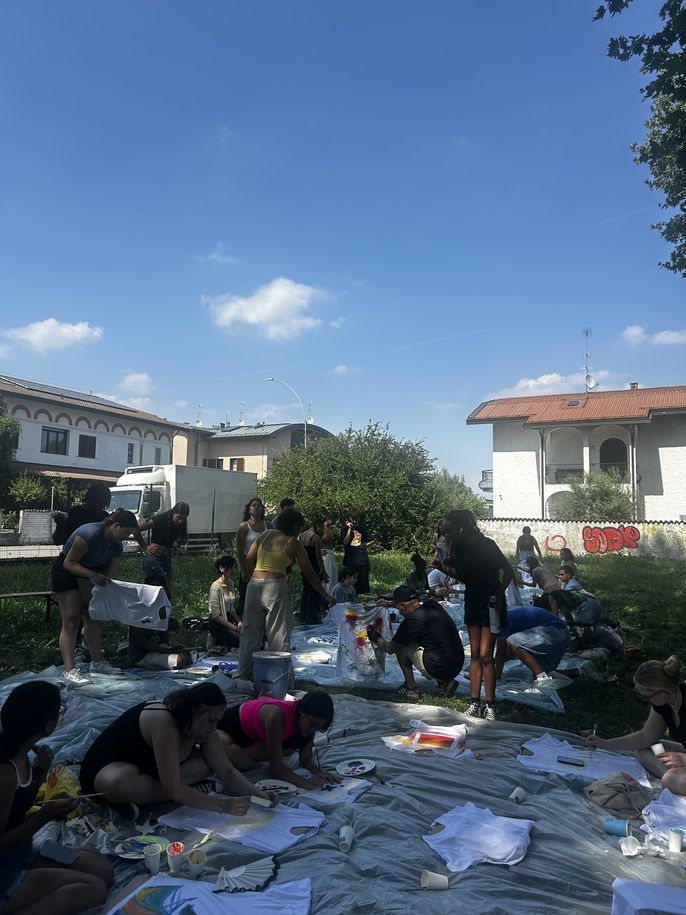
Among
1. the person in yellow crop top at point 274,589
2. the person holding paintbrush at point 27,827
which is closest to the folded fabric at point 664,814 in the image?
the person holding paintbrush at point 27,827

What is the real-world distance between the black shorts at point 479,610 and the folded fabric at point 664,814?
79.7 inches

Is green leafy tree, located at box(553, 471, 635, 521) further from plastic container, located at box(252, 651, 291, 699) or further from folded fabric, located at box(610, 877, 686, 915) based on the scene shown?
folded fabric, located at box(610, 877, 686, 915)

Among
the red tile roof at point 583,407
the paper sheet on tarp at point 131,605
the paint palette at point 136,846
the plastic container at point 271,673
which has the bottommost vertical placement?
the paint palette at point 136,846

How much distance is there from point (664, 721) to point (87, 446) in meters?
34.6

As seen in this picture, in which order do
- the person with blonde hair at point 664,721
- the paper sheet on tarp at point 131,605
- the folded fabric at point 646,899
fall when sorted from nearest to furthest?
the folded fabric at point 646,899 → the person with blonde hair at point 664,721 → the paper sheet on tarp at point 131,605

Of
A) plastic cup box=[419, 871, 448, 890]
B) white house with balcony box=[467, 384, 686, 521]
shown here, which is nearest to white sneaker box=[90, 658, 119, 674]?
plastic cup box=[419, 871, 448, 890]

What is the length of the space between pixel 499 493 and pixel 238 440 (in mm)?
15801

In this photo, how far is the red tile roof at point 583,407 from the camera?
2980 cm

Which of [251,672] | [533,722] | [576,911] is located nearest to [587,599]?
[533,722]

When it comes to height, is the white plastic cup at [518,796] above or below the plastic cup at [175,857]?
below

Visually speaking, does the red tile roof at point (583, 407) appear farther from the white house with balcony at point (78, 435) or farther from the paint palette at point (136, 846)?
the paint palette at point (136, 846)

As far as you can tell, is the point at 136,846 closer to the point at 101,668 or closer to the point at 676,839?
the point at 676,839

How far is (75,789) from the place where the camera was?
3.54 meters

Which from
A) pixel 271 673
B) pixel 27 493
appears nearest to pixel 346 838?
pixel 271 673
